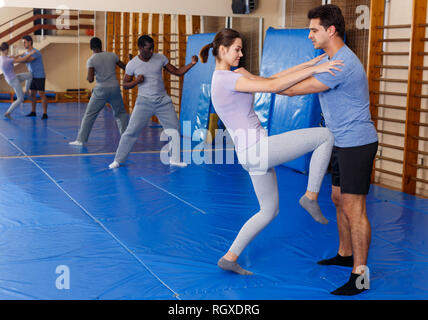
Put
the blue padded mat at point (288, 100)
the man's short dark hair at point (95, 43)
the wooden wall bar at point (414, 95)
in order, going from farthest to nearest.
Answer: the man's short dark hair at point (95, 43) < the blue padded mat at point (288, 100) < the wooden wall bar at point (414, 95)

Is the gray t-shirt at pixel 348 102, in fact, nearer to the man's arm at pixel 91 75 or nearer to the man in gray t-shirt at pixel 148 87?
the man in gray t-shirt at pixel 148 87

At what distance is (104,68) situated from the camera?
752 cm

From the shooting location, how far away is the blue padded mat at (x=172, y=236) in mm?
3273

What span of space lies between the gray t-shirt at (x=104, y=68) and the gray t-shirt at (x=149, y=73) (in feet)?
3.60

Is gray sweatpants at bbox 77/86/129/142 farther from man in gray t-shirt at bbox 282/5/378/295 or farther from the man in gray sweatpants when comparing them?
man in gray t-shirt at bbox 282/5/378/295

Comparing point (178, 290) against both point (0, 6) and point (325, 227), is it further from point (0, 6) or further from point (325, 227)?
point (0, 6)

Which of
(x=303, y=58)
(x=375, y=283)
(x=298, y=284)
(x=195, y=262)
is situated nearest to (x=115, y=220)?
(x=195, y=262)

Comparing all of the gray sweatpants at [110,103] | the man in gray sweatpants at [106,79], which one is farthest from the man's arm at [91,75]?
the gray sweatpants at [110,103]

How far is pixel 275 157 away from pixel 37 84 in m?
5.94

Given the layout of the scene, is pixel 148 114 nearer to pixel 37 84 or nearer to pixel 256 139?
pixel 37 84

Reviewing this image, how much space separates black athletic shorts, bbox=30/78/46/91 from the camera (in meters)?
8.21

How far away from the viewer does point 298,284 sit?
3326 mm

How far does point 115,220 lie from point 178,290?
1.56m

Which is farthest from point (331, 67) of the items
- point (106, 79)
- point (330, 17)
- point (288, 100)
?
point (106, 79)
